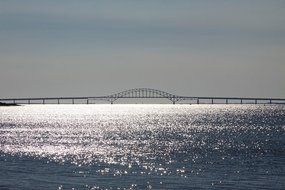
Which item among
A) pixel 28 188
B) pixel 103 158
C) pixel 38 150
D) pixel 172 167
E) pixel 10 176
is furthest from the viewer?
pixel 38 150

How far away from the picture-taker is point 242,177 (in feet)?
175

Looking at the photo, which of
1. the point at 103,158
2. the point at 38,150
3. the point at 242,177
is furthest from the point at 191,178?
the point at 38,150

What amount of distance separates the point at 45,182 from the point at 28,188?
11.3 ft

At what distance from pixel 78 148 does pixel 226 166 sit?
29.4 m

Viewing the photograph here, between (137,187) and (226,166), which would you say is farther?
(226,166)

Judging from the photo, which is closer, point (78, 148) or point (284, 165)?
point (284, 165)

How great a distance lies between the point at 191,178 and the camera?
5275 centimetres

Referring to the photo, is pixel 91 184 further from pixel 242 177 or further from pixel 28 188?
pixel 242 177

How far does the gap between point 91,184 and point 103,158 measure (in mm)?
21253

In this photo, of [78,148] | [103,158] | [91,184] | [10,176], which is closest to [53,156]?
[103,158]

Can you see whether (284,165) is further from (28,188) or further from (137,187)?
(28,188)

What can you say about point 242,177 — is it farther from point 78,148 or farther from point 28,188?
point 78,148

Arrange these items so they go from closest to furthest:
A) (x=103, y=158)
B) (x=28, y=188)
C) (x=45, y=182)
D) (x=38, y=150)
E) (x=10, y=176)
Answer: (x=28, y=188) → (x=45, y=182) → (x=10, y=176) → (x=103, y=158) → (x=38, y=150)

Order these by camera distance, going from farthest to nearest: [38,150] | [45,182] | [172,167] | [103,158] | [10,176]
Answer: [38,150] < [103,158] < [172,167] < [10,176] < [45,182]
